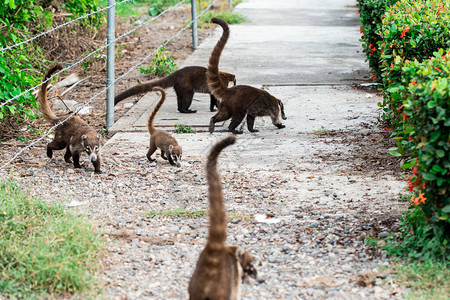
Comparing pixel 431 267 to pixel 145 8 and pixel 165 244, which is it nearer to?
pixel 165 244

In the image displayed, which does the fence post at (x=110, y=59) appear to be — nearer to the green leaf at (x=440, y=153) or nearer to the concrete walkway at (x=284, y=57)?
the concrete walkway at (x=284, y=57)

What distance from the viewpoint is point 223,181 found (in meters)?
5.80

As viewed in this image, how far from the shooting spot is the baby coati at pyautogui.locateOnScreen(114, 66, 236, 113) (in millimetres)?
8289

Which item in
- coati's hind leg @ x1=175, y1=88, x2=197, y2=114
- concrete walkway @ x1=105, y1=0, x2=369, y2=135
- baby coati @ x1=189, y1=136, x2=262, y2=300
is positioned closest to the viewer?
baby coati @ x1=189, y1=136, x2=262, y2=300

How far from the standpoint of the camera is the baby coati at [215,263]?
119 inches

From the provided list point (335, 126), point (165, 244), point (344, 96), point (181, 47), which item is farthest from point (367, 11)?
point (165, 244)

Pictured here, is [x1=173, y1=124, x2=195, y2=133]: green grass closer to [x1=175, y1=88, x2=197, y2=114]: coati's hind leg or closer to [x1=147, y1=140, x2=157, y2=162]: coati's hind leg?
[x1=175, y1=88, x2=197, y2=114]: coati's hind leg

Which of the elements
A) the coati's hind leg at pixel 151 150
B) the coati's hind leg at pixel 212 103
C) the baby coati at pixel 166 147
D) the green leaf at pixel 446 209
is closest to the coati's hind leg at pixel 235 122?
the coati's hind leg at pixel 212 103

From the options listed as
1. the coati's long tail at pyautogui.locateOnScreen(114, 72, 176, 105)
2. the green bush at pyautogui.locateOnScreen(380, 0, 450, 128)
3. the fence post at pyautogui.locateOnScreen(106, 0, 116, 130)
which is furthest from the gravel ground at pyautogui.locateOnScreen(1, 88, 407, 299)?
the coati's long tail at pyautogui.locateOnScreen(114, 72, 176, 105)

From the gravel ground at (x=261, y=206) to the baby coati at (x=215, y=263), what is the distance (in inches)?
22.0

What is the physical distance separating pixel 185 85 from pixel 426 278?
5.16 metres

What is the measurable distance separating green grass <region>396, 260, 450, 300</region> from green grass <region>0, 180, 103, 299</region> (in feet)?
6.05

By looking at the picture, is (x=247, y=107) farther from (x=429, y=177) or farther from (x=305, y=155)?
(x=429, y=177)

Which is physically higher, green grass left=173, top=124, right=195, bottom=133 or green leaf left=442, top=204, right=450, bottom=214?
green leaf left=442, top=204, right=450, bottom=214
